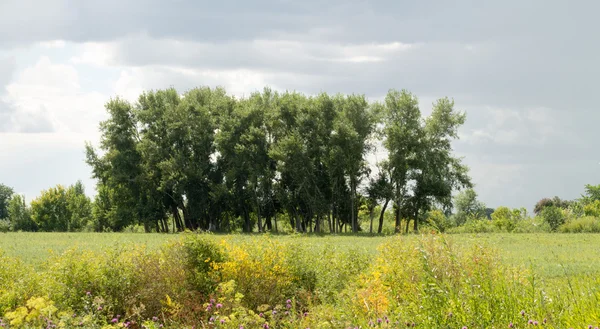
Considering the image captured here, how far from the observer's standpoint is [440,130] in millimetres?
42875

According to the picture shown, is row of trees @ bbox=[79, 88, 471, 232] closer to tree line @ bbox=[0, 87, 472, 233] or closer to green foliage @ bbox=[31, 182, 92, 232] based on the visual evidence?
tree line @ bbox=[0, 87, 472, 233]

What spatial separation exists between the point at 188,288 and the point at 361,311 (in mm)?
3898

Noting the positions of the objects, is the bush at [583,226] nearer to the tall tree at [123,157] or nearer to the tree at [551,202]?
the tall tree at [123,157]

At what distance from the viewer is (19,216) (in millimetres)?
71875

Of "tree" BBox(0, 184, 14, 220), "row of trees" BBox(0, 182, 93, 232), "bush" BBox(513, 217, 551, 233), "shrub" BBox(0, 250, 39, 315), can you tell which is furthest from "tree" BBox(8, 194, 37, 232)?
"shrub" BBox(0, 250, 39, 315)

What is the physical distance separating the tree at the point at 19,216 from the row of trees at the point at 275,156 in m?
27.8

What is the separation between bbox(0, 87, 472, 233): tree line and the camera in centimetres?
4131

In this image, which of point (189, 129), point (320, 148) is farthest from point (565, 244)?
point (189, 129)

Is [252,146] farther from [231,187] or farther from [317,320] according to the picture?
[317,320]

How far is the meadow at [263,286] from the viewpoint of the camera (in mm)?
7480

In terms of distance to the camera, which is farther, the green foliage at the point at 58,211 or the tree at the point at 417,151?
the green foliage at the point at 58,211

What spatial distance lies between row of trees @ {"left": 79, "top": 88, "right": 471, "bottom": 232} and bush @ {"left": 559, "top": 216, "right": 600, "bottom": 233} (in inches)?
327

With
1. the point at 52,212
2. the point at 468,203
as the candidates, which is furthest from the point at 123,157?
the point at 468,203

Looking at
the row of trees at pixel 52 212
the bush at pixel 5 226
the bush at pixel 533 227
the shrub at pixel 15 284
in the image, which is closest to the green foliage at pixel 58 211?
the row of trees at pixel 52 212
